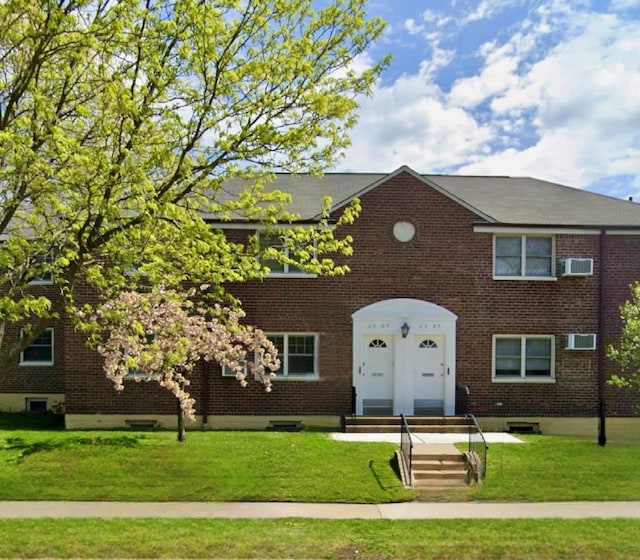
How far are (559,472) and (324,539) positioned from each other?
573cm

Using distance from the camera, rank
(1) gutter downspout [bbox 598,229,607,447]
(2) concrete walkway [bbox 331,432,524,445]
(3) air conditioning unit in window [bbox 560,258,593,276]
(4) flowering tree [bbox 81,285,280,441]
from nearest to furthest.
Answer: (4) flowering tree [bbox 81,285,280,441]
(2) concrete walkway [bbox 331,432,524,445]
(3) air conditioning unit in window [bbox 560,258,593,276]
(1) gutter downspout [bbox 598,229,607,447]

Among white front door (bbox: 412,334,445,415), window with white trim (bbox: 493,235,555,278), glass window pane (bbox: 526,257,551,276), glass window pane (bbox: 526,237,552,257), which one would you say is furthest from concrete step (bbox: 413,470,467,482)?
glass window pane (bbox: 526,237,552,257)

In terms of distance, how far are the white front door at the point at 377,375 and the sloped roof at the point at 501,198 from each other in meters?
4.01

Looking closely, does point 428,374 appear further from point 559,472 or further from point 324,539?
point 324,539

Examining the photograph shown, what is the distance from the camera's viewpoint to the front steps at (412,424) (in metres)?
13.9

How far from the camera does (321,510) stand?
8.86 metres

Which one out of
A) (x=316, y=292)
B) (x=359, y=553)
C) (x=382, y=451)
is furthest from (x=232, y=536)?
(x=316, y=292)

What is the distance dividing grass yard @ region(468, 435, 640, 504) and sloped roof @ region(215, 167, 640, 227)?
618 centimetres

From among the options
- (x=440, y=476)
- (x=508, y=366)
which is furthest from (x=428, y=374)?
(x=440, y=476)

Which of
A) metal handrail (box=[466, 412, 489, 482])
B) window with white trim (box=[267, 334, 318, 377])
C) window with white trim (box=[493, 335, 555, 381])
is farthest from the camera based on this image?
window with white trim (box=[493, 335, 555, 381])

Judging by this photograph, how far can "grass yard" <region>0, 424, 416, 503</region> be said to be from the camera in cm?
943

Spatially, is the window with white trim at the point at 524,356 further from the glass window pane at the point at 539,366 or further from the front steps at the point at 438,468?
the front steps at the point at 438,468

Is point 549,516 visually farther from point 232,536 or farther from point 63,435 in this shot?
point 63,435

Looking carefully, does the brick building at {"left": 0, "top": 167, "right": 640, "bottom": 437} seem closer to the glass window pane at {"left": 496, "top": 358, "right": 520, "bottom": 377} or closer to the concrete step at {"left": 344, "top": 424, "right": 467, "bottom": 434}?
the glass window pane at {"left": 496, "top": 358, "right": 520, "bottom": 377}
